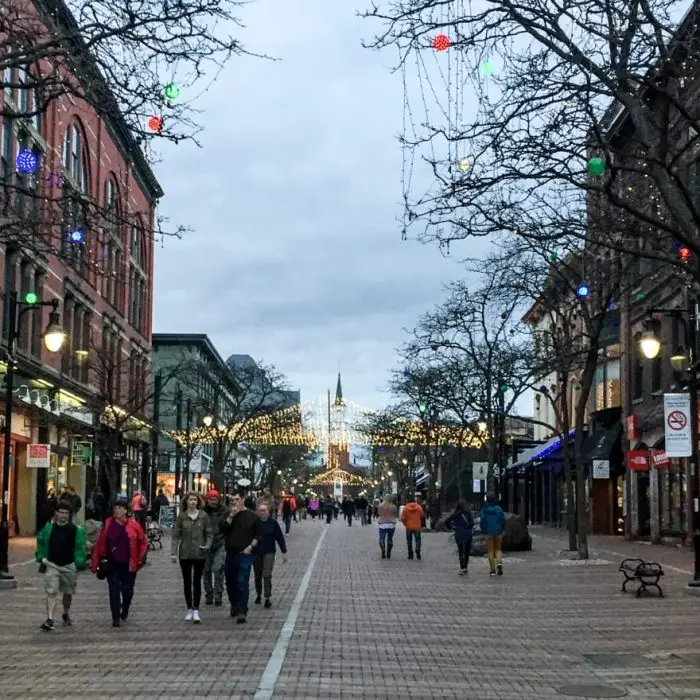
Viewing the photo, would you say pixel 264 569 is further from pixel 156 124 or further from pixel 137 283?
pixel 137 283

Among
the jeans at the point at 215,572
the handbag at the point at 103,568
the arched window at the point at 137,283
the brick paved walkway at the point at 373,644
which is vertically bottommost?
the brick paved walkway at the point at 373,644

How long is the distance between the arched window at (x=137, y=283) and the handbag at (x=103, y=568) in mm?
42385

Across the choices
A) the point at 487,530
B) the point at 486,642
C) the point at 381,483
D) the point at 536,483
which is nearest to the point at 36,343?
the point at 487,530

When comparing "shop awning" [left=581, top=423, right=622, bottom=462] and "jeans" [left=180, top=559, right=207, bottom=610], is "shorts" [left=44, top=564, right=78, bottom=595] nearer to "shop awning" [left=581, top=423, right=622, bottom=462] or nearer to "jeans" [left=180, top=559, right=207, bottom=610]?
"jeans" [left=180, top=559, right=207, bottom=610]

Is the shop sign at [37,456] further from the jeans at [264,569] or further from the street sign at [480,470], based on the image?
the street sign at [480,470]

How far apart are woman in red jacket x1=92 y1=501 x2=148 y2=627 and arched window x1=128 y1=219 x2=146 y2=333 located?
139ft

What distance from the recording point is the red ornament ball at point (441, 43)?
42.7 ft

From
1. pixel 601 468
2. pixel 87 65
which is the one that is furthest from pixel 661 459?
pixel 87 65

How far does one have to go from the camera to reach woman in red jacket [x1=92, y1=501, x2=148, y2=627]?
14.2 m

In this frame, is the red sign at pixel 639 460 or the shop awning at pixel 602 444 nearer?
the red sign at pixel 639 460

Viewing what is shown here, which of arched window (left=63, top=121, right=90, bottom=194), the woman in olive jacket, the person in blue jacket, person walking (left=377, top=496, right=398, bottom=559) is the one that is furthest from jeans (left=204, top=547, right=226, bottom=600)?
arched window (left=63, top=121, right=90, bottom=194)

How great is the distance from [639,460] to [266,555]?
21288 mm

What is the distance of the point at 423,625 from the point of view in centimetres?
1467

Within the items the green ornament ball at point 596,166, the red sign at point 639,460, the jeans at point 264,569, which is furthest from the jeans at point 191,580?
the red sign at point 639,460
